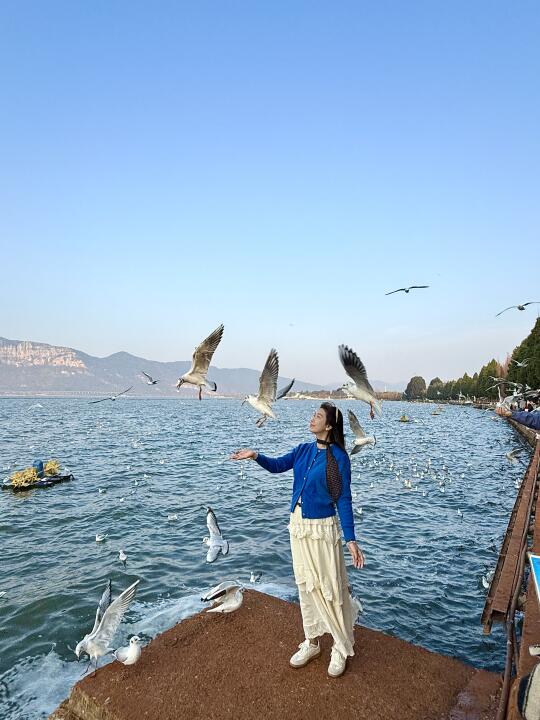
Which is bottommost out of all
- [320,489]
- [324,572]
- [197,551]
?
[197,551]

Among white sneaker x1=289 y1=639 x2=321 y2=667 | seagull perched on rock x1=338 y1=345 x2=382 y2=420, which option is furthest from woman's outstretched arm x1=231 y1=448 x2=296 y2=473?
seagull perched on rock x1=338 y1=345 x2=382 y2=420

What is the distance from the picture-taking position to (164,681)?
4387 mm

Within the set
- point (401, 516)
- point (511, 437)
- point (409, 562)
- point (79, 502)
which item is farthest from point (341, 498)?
A: point (511, 437)

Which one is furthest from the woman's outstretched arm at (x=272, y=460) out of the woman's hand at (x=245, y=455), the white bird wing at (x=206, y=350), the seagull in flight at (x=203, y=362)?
the white bird wing at (x=206, y=350)

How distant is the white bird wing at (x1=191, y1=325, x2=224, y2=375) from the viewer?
7.41 metres

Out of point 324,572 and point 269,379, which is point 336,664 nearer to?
point 324,572

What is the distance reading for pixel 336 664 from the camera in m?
4.32

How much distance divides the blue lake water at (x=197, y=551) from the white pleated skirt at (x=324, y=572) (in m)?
3.90

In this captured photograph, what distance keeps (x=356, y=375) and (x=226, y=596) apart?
402 centimetres

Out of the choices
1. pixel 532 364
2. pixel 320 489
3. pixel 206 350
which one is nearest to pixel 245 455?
pixel 320 489

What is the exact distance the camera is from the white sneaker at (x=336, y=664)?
431 centimetres

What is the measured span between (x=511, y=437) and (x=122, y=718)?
165 feet

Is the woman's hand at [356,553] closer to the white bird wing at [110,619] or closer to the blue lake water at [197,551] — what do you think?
the white bird wing at [110,619]

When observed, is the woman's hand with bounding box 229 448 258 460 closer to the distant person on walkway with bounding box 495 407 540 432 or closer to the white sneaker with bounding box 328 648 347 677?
the white sneaker with bounding box 328 648 347 677
